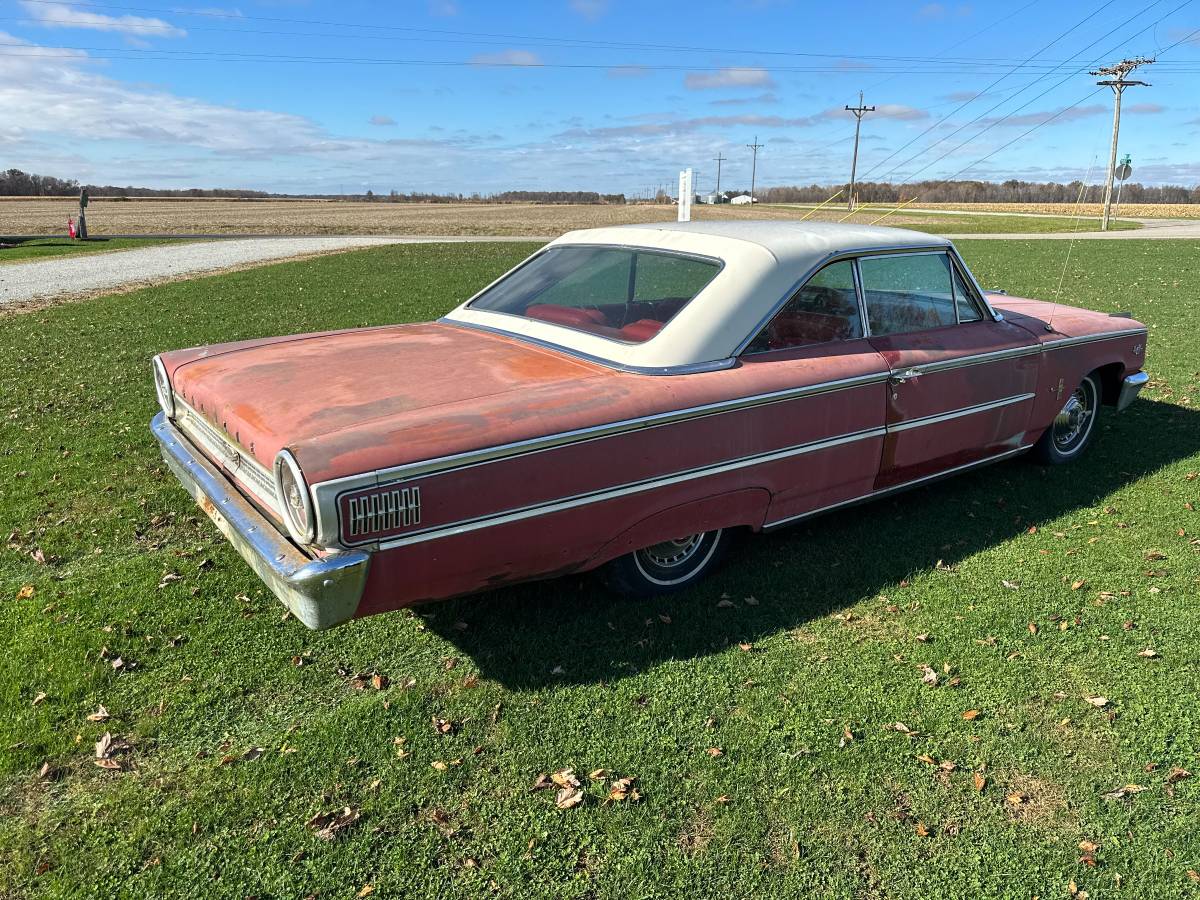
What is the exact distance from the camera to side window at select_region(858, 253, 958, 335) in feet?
12.9

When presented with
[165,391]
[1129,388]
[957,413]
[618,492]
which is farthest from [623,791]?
[1129,388]

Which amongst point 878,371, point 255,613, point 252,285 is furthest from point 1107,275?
point 255,613

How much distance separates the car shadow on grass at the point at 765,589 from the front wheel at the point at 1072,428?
4.0 inches

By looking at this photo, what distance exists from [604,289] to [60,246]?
27216 millimetres

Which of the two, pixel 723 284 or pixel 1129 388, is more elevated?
pixel 723 284

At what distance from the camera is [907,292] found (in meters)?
4.16

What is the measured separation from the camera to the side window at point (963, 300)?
4336 mm

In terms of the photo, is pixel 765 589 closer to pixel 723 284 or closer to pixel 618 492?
pixel 618 492

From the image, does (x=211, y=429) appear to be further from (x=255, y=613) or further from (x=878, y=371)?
(x=878, y=371)

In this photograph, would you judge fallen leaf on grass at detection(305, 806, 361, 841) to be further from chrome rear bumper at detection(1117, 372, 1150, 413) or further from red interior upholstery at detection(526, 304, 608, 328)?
chrome rear bumper at detection(1117, 372, 1150, 413)

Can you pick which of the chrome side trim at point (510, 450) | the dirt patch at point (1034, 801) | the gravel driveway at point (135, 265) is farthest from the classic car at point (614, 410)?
the gravel driveway at point (135, 265)

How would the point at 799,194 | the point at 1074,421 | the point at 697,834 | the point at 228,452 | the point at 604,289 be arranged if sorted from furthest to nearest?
the point at 799,194
the point at 1074,421
the point at 604,289
the point at 228,452
the point at 697,834

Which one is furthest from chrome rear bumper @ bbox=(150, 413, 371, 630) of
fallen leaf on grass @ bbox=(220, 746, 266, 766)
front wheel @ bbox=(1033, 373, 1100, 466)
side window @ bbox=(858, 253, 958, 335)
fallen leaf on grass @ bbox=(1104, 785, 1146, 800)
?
front wheel @ bbox=(1033, 373, 1100, 466)

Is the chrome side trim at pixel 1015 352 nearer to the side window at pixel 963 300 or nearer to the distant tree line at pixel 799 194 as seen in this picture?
the side window at pixel 963 300
